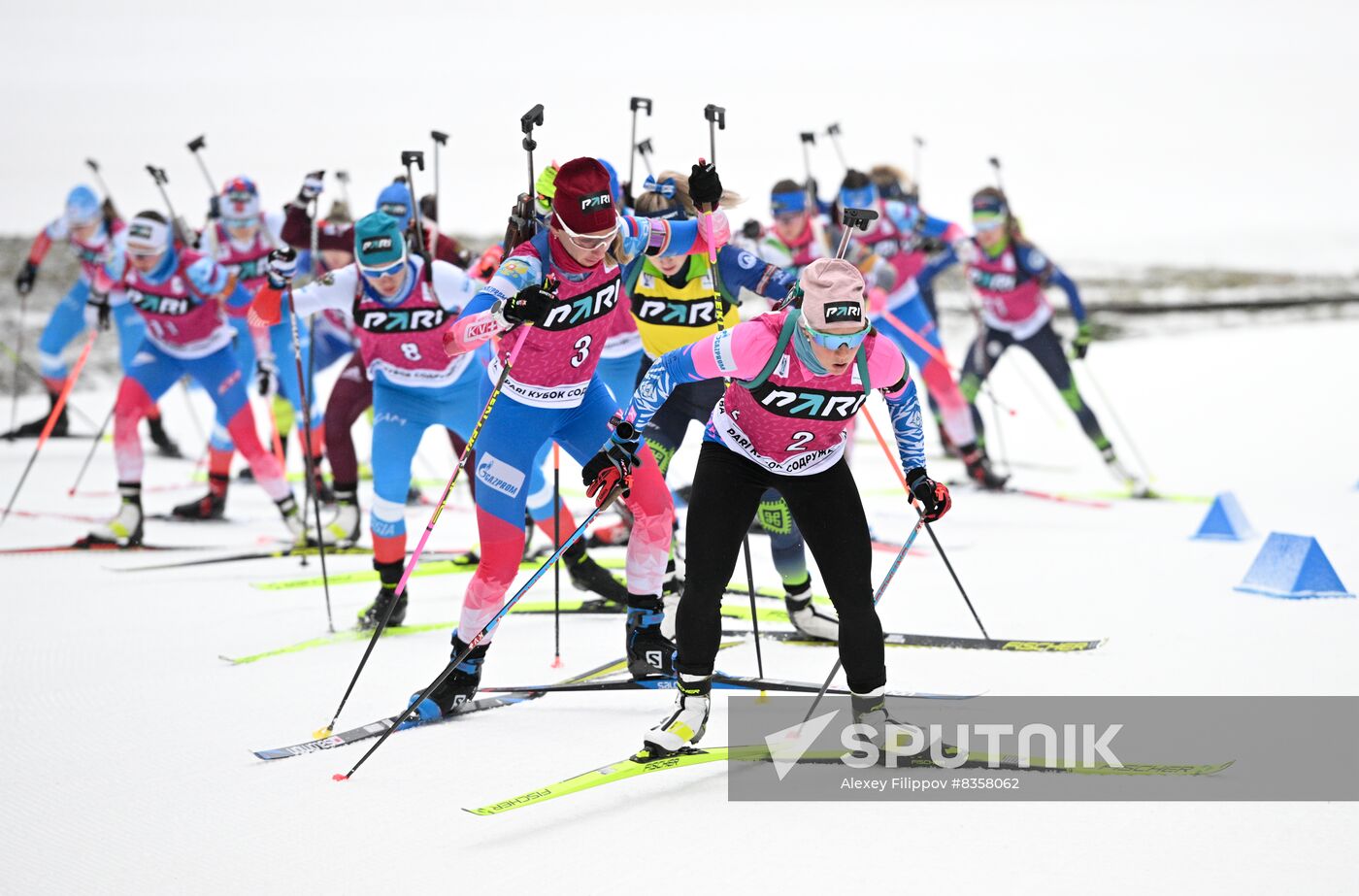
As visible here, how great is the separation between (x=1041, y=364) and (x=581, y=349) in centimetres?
539

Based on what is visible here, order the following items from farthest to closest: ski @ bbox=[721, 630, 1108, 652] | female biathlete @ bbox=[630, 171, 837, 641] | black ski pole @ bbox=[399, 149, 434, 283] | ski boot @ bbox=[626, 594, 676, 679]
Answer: black ski pole @ bbox=[399, 149, 434, 283] < female biathlete @ bbox=[630, 171, 837, 641] < ski @ bbox=[721, 630, 1108, 652] < ski boot @ bbox=[626, 594, 676, 679]

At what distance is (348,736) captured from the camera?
3.87m

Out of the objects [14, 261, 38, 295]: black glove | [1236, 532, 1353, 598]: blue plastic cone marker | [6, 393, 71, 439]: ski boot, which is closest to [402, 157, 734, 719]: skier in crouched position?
[1236, 532, 1353, 598]: blue plastic cone marker

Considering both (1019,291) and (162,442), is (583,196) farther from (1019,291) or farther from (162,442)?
(162,442)

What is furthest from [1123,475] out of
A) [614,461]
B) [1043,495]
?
[614,461]

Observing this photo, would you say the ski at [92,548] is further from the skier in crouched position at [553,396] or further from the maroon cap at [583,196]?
the maroon cap at [583,196]

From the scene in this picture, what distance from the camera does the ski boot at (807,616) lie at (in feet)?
16.4

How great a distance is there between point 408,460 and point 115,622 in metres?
1.52

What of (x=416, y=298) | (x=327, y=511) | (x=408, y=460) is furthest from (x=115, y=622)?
(x=327, y=511)

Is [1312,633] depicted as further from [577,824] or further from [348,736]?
[348,736]

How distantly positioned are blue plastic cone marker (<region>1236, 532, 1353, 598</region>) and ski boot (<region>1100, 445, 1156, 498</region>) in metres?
2.91

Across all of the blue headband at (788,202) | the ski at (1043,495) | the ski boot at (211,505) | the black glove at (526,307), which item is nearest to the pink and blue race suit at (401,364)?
Answer: the black glove at (526,307)

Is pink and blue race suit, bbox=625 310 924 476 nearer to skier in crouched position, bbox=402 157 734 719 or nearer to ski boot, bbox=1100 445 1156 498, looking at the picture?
skier in crouched position, bbox=402 157 734 719

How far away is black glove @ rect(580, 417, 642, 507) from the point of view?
3.70m
